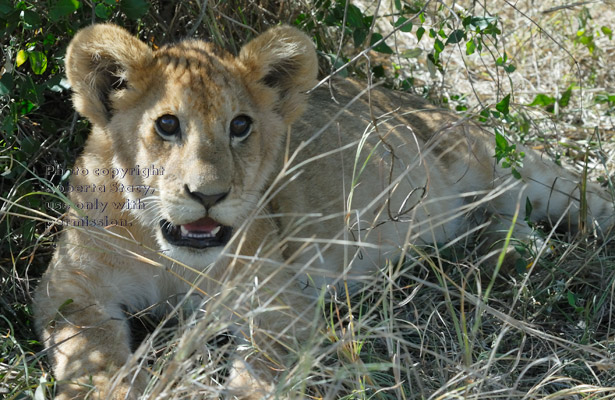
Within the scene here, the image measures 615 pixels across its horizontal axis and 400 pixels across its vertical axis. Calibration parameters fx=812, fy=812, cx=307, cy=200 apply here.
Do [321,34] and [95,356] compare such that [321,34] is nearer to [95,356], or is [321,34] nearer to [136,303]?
[136,303]

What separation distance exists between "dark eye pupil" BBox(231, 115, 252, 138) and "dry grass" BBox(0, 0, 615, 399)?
0.82 m

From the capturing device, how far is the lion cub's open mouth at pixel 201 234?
3.43 meters

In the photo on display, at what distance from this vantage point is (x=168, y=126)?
341 centimetres

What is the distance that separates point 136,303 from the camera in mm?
3891

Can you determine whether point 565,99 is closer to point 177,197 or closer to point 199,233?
point 199,233

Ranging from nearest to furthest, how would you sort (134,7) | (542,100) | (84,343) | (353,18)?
(84,343) → (134,7) → (353,18) → (542,100)

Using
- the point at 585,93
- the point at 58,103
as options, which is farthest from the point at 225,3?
the point at 585,93

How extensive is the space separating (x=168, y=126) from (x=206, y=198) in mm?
408

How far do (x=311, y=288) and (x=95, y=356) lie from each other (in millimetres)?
1155

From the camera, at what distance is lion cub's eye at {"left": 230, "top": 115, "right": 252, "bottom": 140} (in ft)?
11.6

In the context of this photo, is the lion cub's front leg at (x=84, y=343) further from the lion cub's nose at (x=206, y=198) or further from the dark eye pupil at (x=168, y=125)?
the dark eye pupil at (x=168, y=125)

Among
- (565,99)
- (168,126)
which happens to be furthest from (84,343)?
(565,99)

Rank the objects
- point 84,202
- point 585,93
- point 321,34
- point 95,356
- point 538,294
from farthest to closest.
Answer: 1. point 585,93
2. point 321,34
3. point 538,294
4. point 84,202
5. point 95,356

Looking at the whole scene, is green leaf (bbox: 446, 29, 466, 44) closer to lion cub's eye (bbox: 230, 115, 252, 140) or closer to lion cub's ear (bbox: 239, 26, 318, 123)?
lion cub's ear (bbox: 239, 26, 318, 123)
